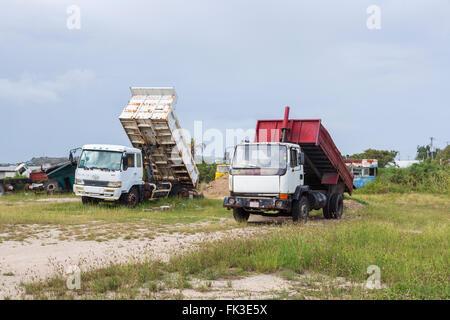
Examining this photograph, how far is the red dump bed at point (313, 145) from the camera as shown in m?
14.1

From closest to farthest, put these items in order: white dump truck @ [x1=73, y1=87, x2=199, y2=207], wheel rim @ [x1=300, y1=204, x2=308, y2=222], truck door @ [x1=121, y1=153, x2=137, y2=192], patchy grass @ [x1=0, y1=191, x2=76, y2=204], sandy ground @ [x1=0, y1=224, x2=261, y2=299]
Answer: sandy ground @ [x1=0, y1=224, x2=261, y2=299], wheel rim @ [x1=300, y1=204, x2=308, y2=222], white dump truck @ [x1=73, y1=87, x2=199, y2=207], truck door @ [x1=121, y1=153, x2=137, y2=192], patchy grass @ [x1=0, y1=191, x2=76, y2=204]

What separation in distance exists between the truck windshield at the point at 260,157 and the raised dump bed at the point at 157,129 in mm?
5728

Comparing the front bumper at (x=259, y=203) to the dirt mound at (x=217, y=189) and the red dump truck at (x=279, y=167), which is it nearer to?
the red dump truck at (x=279, y=167)

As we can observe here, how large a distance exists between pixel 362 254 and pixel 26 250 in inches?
255

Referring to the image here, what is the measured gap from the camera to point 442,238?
9820 mm

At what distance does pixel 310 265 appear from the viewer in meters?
7.10

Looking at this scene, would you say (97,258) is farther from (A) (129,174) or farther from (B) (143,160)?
(B) (143,160)

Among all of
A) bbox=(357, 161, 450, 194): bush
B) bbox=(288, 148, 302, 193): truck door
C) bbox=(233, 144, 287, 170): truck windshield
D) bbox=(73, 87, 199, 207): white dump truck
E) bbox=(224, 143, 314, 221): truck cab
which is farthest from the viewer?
bbox=(357, 161, 450, 194): bush

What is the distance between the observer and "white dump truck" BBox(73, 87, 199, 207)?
17.3 m

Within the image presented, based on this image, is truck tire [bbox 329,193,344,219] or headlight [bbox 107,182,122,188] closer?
truck tire [bbox 329,193,344,219]

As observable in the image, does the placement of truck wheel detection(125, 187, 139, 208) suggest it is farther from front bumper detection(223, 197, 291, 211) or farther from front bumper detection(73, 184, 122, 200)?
front bumper detection(223, 197, 291, 211)

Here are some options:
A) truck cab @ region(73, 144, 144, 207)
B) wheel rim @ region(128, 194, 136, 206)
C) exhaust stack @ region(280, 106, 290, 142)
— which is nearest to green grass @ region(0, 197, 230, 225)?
wheel rim @ region(128, 194, 136, 206)

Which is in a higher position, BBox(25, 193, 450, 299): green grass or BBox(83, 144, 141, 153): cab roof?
BBox(83, 144, 141, 153): cab roof
